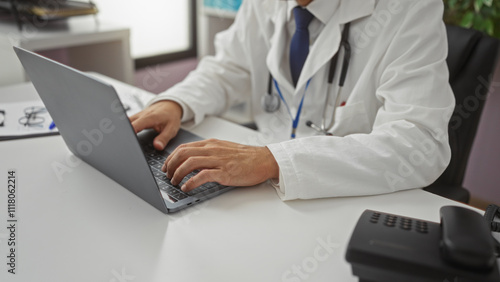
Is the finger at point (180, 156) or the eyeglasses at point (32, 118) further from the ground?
the finger at point (180, 156)

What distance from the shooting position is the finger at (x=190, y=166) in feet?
2.67

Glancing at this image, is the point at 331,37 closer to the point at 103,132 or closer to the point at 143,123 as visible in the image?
the point at 143,123

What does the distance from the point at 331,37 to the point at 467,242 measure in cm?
72

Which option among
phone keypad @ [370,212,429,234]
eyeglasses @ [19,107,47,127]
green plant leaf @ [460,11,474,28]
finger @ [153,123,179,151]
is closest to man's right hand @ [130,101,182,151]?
finger @ [153,123,179,151]

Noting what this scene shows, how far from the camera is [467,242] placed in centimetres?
52

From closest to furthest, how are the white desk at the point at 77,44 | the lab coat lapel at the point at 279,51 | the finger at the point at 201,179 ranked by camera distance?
the finger at the point at 201,179
the lab coat lapel at the point at 279,51
the white desk at the point at 77,44

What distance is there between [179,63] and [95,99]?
2443 millimetres

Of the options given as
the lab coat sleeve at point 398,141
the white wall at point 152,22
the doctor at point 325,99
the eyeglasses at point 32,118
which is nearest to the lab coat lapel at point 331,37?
the doctor at point 325,99

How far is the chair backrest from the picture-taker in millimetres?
1058

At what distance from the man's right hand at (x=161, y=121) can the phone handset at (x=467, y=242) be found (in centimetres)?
63

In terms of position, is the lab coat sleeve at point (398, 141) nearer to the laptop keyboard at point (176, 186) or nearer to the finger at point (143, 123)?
the laptop keyboard at point (176, 186)

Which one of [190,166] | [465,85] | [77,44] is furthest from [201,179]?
[77,44]

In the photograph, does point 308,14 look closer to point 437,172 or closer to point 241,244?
point 437,172

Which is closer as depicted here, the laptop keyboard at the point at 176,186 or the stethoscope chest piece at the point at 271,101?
the laptop keyboard at the point at 176,186
